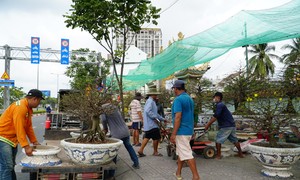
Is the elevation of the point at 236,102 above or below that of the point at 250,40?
below

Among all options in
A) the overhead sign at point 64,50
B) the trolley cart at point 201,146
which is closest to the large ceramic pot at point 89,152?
the trolley cart at point 201,146

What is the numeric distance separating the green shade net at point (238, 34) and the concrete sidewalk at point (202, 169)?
300cm

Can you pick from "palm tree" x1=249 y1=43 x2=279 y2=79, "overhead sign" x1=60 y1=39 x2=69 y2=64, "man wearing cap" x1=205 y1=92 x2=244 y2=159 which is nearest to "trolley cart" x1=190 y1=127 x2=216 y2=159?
"man wearing cap" x1=205 y1=92 x2=244 y2=159

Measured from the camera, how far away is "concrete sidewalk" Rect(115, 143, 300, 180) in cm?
521

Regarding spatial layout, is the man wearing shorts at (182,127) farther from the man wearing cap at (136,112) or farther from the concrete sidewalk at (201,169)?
the man wearing cap at (136,112)

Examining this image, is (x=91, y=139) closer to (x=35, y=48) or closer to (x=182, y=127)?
(x=182, y=127)

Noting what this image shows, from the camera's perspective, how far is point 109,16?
8.64m

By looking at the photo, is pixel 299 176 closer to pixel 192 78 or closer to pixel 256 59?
pixel 192 78

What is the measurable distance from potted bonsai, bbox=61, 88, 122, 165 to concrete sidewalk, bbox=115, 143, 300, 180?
1.02 metres

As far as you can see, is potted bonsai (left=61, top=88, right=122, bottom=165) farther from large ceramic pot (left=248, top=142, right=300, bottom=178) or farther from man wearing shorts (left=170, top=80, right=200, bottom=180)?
large ceramic pot (left=248, top=142, right=300, bottom=178)

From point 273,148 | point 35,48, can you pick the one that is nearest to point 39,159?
point 273,148

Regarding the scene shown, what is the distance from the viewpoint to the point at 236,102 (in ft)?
36.0

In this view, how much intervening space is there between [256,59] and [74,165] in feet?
129

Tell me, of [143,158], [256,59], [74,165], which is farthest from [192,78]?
[256,59]
